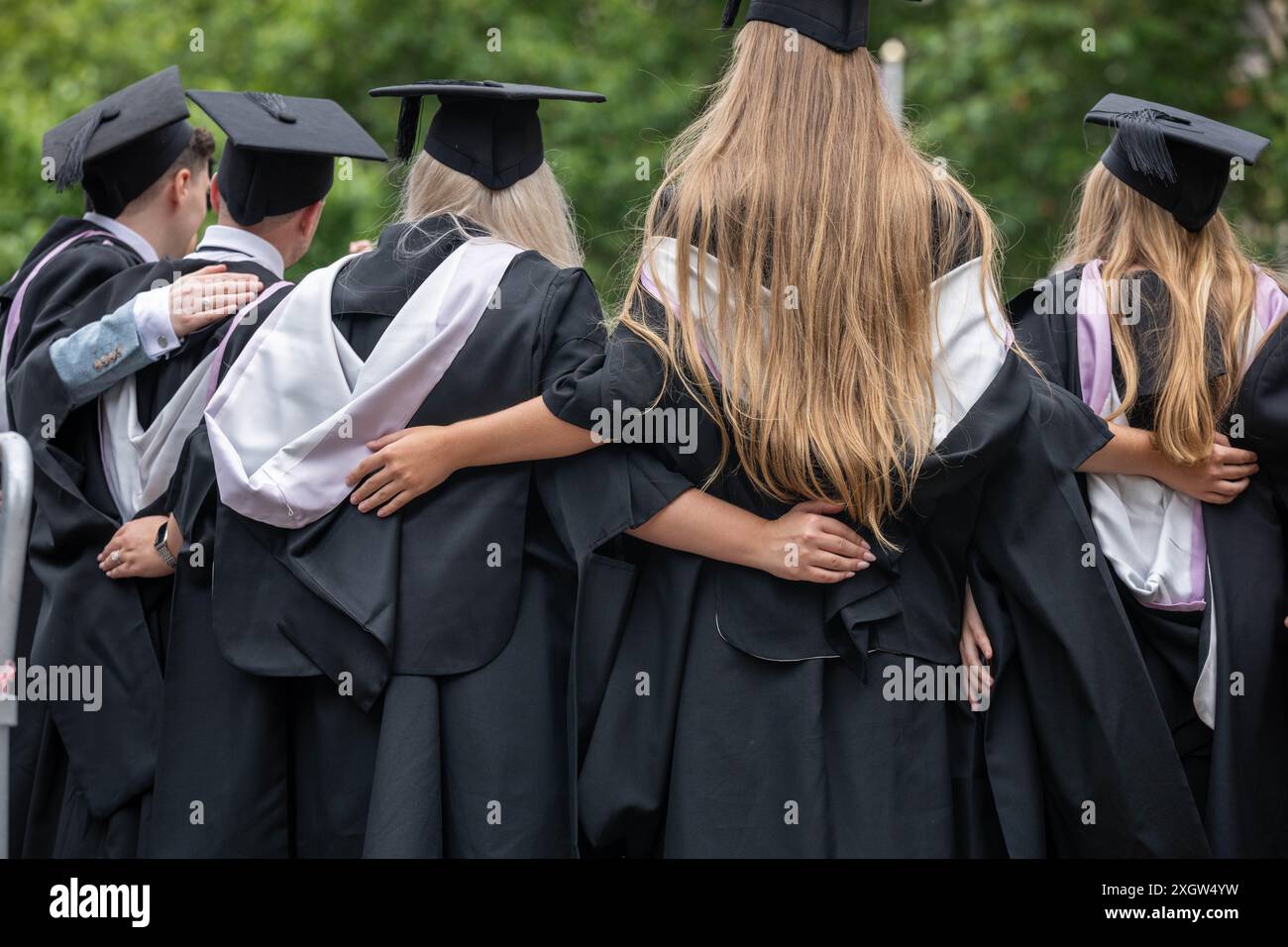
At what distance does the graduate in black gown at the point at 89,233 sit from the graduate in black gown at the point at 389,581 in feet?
2.18

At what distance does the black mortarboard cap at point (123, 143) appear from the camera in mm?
3666

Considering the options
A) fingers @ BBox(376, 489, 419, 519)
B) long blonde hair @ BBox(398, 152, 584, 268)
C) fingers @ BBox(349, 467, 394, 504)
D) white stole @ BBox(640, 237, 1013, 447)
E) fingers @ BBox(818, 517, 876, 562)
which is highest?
long blonde hair @ BBox(398, 152, 584, 268)

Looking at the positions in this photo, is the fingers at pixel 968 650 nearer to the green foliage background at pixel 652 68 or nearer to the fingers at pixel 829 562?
the fingers at pixel 829 562

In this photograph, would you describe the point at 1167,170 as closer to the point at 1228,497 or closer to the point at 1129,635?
the point at 1228,497

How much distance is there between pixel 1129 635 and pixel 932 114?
828 cm

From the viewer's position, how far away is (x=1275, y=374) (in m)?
3.03

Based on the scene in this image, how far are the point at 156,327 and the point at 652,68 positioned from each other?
8.89m

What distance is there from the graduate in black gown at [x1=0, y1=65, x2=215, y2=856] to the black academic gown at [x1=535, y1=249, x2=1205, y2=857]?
4.88 ft

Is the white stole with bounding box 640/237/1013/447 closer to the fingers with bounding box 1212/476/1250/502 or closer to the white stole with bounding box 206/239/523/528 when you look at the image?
the white stole with bounding box 206/239/523/528

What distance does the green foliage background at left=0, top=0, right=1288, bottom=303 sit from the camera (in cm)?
995

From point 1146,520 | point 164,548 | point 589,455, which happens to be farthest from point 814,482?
point 164,548

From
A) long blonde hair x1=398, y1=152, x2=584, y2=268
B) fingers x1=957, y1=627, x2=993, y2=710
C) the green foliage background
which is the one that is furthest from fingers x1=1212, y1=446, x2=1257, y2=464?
the green foliage background

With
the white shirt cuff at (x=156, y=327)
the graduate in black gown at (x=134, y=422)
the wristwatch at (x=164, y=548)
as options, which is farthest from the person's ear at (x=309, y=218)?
the wristwatch at (x=164, y=548)
